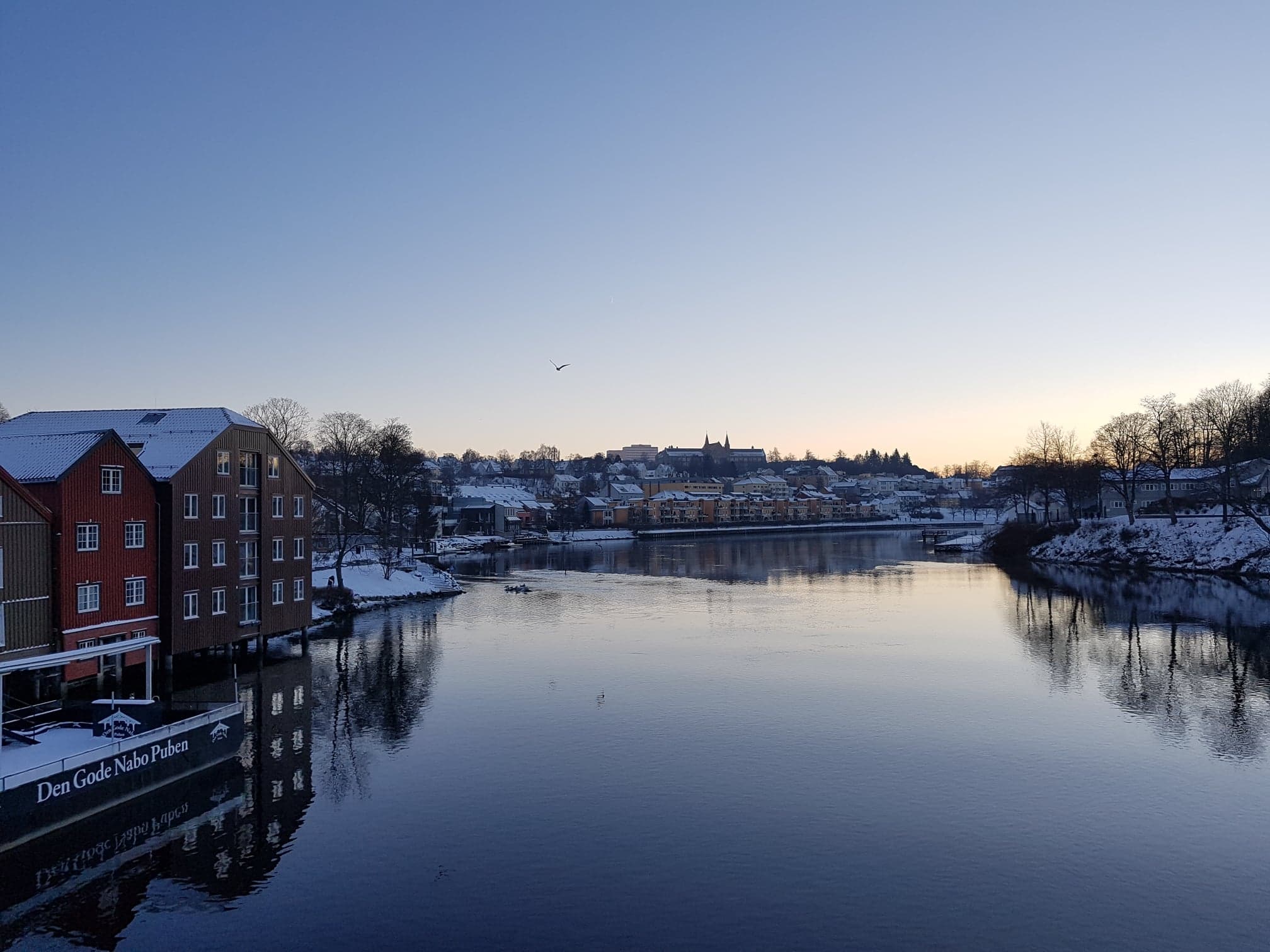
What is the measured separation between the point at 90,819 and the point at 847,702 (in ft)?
69.2

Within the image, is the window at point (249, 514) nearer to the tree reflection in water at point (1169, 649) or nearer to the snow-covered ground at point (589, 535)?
the tree reflection in water at point (1169, 649)

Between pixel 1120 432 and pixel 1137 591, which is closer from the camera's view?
pixel 1137 591

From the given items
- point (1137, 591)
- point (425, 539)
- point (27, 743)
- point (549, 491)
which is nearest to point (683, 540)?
point (425, 539)

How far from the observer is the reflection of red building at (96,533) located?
89.2 ft

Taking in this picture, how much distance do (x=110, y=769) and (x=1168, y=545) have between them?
8400 cm

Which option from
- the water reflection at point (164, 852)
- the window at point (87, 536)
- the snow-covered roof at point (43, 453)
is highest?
the snow-covered roof at point (43, 453)

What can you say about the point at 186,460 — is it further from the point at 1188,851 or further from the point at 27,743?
the point at 1188,851

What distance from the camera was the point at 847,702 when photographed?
95.7ft

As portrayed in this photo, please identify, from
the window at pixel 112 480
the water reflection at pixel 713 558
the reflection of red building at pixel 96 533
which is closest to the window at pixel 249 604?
the reflection of red building at pixel 96 533

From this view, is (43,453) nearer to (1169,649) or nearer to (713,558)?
(1169,649)

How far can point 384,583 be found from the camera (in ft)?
201

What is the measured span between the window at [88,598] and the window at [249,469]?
25.3ft

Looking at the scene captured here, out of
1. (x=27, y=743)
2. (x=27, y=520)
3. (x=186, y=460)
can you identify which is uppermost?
(x=186, y=460)

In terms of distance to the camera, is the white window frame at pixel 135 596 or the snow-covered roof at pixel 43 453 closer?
the snow-covered roof at pixel 43 453
